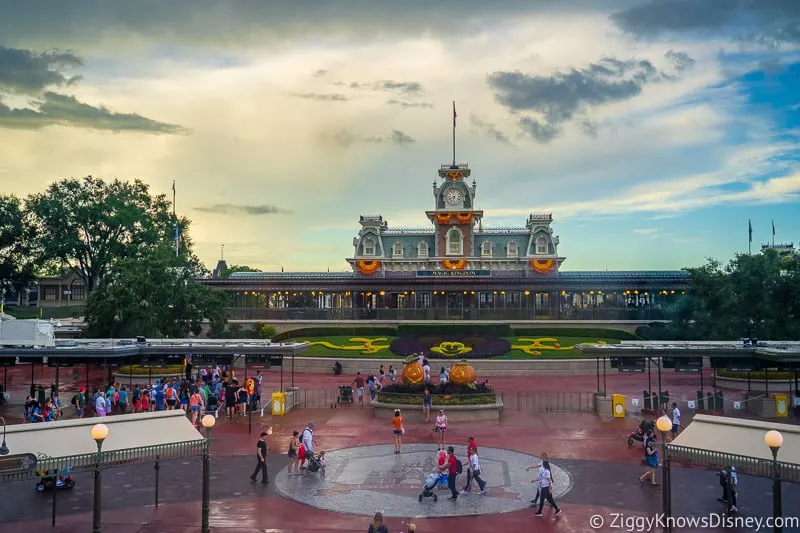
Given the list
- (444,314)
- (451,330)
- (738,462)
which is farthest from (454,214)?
(738,462)

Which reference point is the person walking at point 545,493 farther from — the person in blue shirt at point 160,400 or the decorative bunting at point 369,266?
the decorative bunting at point 369,266

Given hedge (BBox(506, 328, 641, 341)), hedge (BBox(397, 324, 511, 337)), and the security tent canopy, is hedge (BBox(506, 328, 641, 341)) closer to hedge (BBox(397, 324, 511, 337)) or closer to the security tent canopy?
hedge (BBox(397, 324, 511, 337))

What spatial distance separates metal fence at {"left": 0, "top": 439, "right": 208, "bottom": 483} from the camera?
1441 centimetres

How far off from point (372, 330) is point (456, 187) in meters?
36.8

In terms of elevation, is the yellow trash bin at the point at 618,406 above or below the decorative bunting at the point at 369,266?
below

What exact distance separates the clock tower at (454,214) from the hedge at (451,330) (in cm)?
3094

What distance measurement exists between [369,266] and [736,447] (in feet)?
269

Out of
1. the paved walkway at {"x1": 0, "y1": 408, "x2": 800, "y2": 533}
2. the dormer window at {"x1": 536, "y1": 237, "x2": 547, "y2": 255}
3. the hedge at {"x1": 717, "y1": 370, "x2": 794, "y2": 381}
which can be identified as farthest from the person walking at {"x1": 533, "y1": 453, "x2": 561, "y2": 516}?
the dormer window at {"x1": 536, "y1": 237, "x2": 547, "y2": 255}

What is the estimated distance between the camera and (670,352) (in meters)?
33.0

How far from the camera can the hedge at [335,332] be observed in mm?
64188

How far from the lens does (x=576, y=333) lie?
63469 millimetres

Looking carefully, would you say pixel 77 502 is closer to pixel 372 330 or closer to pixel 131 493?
pixel 131 493

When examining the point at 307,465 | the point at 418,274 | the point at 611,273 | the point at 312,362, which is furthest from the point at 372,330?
the point at 307,465

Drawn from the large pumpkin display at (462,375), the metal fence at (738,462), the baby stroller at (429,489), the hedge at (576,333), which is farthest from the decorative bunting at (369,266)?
the metal fence at (738,462)
